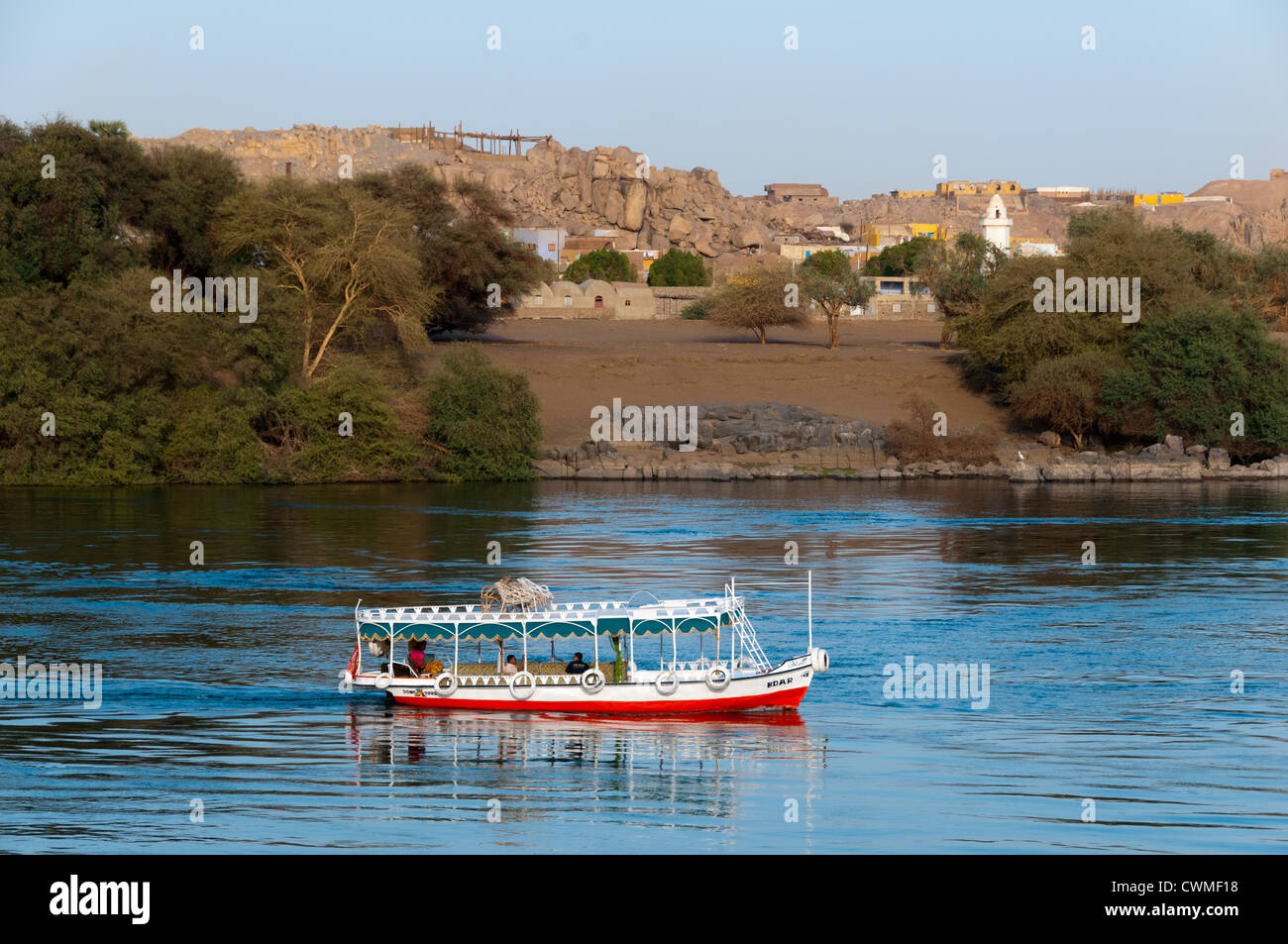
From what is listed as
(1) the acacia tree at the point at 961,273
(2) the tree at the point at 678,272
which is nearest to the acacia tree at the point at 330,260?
(1) the acacia tree at the point at 961,273

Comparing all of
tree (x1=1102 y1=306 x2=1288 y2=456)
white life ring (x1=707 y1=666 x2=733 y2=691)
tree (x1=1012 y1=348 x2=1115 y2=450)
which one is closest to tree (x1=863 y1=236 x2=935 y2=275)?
tree (x1=1012 y1=348 x2=1115 y2=450)

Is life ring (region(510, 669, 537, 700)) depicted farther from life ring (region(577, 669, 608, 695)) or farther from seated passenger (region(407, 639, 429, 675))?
seated passenger (region(407, 639, 429, 675))

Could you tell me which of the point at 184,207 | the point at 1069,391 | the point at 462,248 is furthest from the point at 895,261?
the point at 184,207

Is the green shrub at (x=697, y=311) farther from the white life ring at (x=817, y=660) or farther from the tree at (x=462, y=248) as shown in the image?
the white life ring at (x=817, y=660)

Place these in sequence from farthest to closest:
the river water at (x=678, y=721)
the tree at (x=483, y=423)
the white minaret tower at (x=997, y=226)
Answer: the white minaret tower at (x=997, y=226) → the tree at (x=483, y=423) → the river water at (x=678, y=721)

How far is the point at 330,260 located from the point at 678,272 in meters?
89.7

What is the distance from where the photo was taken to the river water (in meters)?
15.3

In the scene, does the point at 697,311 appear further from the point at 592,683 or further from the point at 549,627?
the point at 592,683

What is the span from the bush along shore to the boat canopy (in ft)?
117

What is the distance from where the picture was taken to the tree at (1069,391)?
62.8 metres

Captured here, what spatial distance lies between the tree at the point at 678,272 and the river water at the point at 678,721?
102330mm
